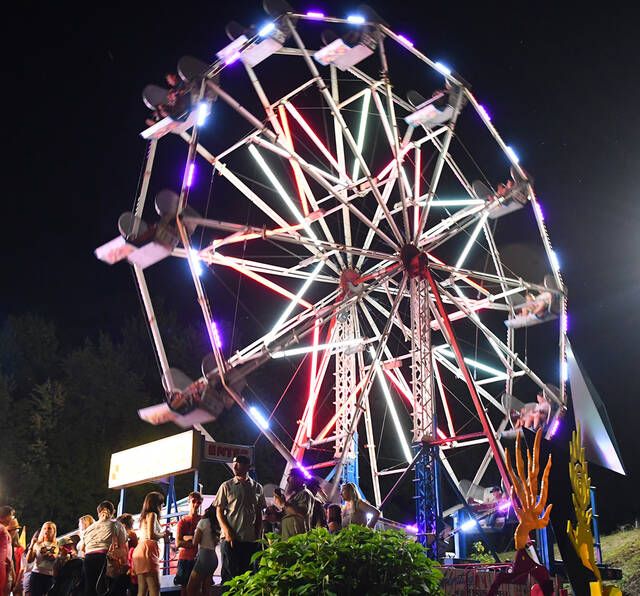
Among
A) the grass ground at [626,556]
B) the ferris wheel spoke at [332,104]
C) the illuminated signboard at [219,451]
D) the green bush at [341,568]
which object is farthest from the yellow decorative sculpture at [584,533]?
the grass ground at [626,556]

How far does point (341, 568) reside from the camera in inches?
203

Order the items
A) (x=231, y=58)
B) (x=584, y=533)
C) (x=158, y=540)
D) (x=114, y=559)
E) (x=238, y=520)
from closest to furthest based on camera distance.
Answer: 1. (x=584, y=533)
2. (x=238, y=520)
3. (x=114, y=559)
4. (x=158, y=540)
5. (x=231, y=58)

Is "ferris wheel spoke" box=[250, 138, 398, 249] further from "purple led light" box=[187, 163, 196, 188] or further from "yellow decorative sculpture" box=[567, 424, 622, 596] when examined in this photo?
"yellow decorative sculpture" box=[567, 424, 622, 596]

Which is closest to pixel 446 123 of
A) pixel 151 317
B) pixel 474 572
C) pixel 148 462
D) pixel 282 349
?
pixel 282 349

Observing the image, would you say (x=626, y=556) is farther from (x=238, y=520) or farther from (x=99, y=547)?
(x=99, y=547)

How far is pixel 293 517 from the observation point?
8672 millimetres

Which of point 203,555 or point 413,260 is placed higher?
point 413,260

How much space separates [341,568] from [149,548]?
4295 mm

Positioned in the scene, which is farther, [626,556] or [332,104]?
[626,556]

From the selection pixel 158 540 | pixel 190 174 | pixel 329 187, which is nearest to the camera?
pixel 158 540

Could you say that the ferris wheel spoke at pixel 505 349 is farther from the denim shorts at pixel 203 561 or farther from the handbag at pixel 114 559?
the denim shorts at pixel 203 561

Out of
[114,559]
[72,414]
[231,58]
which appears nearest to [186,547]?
[114,559]

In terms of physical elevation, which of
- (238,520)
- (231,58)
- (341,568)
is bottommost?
(341,568)

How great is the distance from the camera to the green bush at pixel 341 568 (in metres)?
5.10
